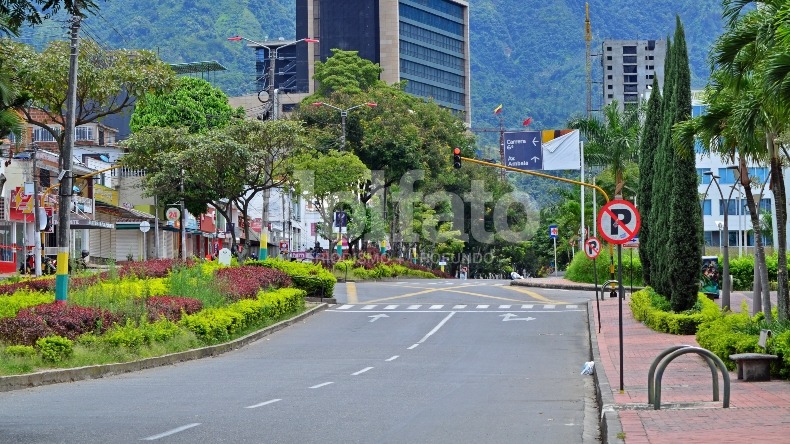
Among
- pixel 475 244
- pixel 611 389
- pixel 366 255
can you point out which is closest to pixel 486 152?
pixel 475 244

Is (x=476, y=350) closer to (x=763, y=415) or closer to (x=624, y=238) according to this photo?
(x=624, y=238)

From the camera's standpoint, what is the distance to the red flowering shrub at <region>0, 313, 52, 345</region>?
21.2 metres

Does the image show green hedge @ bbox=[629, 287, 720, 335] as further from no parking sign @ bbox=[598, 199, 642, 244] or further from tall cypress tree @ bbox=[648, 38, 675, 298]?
no parking sign @ bbox=[598, 199, 642, 244]

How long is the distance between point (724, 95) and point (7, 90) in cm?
1389

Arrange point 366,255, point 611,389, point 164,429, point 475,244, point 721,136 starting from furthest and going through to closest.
→ 1. point 475,244
2. point 366,255
3. point 721,136
4. point 611,389
5. point 164,429

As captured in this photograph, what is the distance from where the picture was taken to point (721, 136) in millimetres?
25547

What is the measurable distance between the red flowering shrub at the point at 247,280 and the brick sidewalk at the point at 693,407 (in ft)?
41.8

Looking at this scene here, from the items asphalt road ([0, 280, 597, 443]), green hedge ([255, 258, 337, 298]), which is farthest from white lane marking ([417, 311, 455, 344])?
green hedge ([255, 258, 337, 298])

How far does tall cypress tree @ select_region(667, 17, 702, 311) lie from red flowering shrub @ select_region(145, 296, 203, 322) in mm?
12207

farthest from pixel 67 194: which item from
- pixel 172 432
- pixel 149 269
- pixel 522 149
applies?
pixel 522 149

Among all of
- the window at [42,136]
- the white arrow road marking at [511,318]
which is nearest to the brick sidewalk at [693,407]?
the white arrow road marking at [511,318]

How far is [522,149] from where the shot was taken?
5178 cm

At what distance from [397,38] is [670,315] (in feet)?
427

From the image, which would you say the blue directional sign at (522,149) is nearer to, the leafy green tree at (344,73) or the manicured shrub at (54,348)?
the manicured shrub at (54,348)
